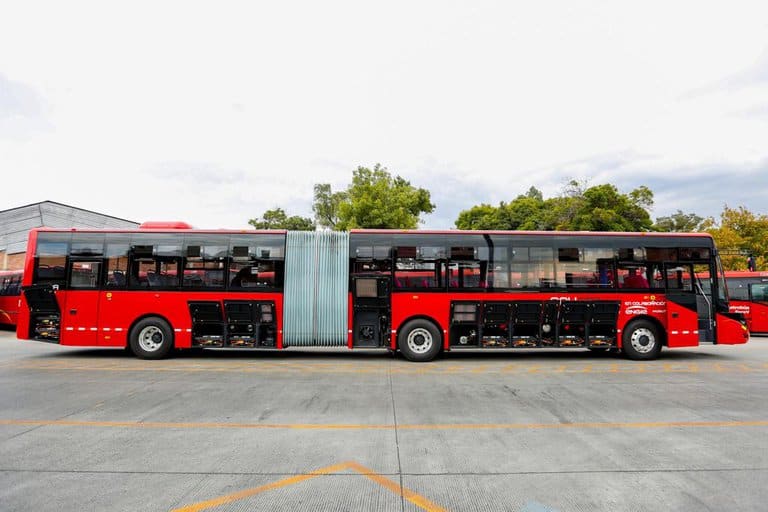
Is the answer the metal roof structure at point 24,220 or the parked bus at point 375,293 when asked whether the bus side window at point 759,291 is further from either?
the metal roof structure at point 24,220

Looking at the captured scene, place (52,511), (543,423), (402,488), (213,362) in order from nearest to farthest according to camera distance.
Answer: (52,511), (402,488), (543,423), (213,362)

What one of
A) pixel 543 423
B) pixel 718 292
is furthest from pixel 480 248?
pixel 718 292

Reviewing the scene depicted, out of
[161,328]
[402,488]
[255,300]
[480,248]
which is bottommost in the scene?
[402,488]

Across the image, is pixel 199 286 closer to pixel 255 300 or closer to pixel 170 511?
pixel 255 300

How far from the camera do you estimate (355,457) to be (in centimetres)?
459

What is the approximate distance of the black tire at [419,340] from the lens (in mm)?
10914

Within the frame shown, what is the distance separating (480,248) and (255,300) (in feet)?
20.0

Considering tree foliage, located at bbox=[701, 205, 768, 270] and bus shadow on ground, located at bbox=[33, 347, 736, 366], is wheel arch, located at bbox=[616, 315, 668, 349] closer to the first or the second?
bus shadow on ground, located at bbox=[33, 347, 736, 366]

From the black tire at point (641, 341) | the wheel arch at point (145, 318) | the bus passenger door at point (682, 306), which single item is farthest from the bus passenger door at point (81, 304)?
the bus passenger door at point (682, 306)

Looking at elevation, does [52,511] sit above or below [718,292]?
below

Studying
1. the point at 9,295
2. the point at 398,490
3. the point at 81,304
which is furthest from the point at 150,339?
the point at 9,295

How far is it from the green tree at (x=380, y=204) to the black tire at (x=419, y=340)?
2243cm

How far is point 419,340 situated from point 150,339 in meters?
7.14

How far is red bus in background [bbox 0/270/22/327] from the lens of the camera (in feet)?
64.6
